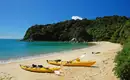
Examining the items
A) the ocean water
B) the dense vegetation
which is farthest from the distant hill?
the ocean water

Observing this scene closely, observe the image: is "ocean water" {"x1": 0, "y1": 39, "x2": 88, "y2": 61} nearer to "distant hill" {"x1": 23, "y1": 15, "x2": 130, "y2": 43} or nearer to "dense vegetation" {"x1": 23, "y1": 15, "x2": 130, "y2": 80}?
"dense vegetation" {"x1": 23, "y1": 15, "x2": 130, "y2": 80}

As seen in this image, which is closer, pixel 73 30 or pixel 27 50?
pixel 27 50

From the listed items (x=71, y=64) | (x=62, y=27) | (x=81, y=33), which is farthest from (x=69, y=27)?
(x=71, y=64)

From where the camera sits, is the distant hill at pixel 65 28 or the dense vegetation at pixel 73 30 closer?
the dense vegetation at pixel 73 30

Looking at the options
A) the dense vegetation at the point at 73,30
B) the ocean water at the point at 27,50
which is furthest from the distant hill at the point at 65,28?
the ocean water at the point at 27,50

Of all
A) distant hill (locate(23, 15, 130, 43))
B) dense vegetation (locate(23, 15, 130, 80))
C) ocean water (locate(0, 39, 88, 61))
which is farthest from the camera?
distant hill (locate(23, 15, 130, 43))

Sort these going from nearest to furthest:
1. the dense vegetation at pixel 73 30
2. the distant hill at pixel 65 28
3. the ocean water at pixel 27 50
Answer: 1. the ocean water at pixel 27 50
2. the dense vegetation at pixel 73 30
3. the distant hill at pixel 65 28

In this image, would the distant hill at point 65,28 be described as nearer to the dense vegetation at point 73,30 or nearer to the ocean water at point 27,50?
the dense vegetation at point 73,30

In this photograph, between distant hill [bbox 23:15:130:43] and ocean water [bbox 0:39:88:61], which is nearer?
ocean water [bbox 0:39:88:61]

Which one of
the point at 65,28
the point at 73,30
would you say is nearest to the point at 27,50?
the point at 73,30

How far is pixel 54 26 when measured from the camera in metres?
138

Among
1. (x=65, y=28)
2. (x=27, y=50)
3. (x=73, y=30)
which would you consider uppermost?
(x=65, y=28)

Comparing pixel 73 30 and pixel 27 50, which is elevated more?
pixel 73 30

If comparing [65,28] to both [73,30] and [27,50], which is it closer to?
[73,30]
